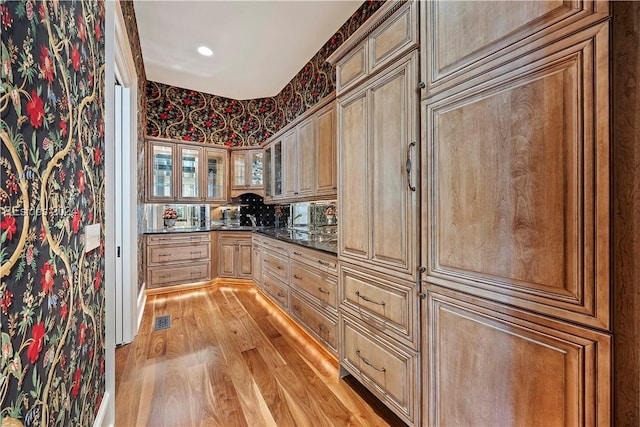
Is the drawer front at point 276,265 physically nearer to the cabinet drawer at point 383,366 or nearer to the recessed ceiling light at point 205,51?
the cabinet drawer at point 383,366

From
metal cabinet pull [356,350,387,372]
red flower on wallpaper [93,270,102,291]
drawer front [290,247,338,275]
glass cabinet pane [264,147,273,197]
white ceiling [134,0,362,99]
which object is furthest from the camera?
glass cabinet pane [264,147,273,197]

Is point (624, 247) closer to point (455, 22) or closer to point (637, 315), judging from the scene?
point (637, 315)

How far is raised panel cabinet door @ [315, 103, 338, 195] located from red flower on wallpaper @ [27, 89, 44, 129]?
2.10 metres

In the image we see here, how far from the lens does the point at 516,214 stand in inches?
39.1

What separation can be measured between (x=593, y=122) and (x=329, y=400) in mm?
1904

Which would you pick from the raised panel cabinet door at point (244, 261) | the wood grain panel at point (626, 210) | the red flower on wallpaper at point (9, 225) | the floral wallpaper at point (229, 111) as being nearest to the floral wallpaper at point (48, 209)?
the red flower on wallpaper at point (9, 225)

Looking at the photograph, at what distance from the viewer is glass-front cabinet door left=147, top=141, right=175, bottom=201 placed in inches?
158

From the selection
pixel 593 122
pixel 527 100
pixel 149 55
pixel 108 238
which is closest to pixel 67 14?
pixel 108 238

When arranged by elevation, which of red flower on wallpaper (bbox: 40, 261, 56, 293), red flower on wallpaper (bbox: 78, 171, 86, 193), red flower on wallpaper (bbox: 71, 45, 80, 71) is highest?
red flower on wallpaper (bbox: 71, 45, 80, 71)

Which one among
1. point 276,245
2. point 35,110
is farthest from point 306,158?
point 35,110

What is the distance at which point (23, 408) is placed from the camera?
0.73m

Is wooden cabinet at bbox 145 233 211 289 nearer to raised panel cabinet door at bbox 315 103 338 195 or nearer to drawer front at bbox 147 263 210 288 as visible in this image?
drawer front at bbox 147 263 210 288

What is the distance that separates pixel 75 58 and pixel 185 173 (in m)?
3.44

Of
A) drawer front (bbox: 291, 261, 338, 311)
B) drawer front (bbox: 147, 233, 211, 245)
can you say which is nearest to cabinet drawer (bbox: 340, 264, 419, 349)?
drawer front (bbox: 291, 261, 338, 311)
